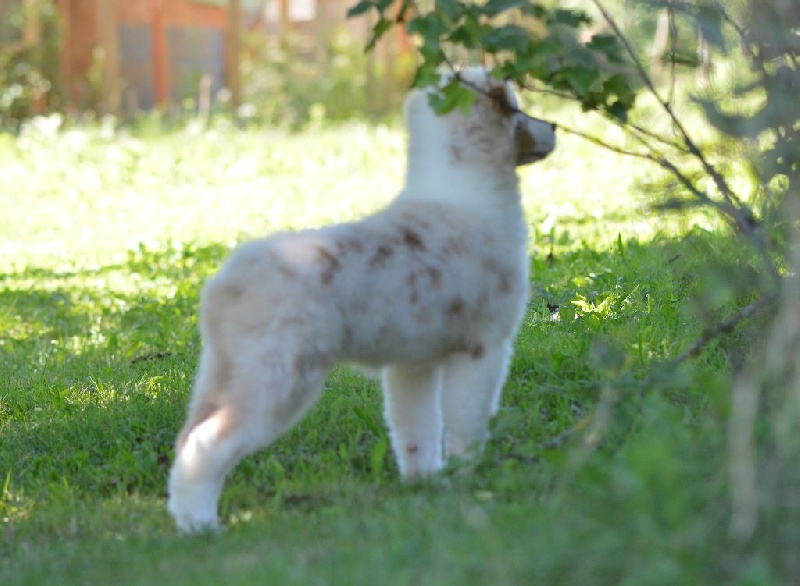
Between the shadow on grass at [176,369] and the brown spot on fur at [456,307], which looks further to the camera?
the shadow on grass at [176,369]

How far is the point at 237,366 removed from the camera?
3.53m

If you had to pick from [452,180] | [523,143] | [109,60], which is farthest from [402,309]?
[109,60]

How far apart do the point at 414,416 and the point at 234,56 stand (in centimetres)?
1310

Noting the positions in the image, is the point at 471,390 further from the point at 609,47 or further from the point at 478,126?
the point at 609,47

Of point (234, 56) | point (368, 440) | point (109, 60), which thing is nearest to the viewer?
point (368, 440)

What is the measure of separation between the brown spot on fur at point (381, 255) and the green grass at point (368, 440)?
675mm

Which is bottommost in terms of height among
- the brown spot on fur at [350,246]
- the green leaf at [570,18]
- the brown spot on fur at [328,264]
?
the brown spot on fur at [328,264]

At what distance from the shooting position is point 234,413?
3510mm

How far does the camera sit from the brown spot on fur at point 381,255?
365 cm

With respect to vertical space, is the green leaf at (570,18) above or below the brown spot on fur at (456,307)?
above

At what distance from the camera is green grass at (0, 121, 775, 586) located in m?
2.82

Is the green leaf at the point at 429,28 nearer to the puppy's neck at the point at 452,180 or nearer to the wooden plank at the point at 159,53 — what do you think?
the puppy's neck at the point at 452,180

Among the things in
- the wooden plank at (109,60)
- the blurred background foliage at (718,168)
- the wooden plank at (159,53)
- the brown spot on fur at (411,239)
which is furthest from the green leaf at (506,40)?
the wooden plank at (159,53)

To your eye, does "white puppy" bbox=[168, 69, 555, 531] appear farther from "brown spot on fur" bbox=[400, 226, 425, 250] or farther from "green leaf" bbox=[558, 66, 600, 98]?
"green leaf" bbox=[558, 66, 600, 98]
